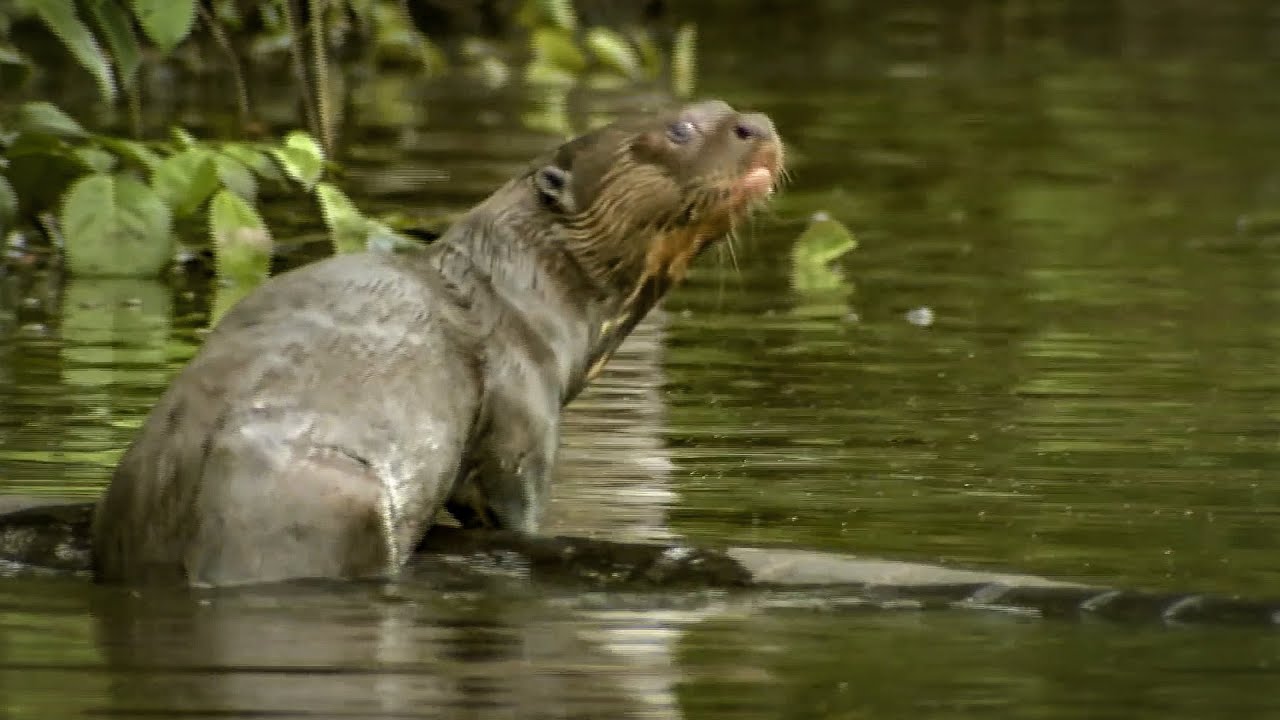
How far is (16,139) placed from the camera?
34.2ft

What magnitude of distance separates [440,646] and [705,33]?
23671mm

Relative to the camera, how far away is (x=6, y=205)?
10.1 meters

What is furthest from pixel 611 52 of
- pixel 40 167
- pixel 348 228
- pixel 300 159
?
pixel 40 167

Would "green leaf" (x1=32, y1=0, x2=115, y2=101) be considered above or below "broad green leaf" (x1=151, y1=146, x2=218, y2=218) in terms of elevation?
above

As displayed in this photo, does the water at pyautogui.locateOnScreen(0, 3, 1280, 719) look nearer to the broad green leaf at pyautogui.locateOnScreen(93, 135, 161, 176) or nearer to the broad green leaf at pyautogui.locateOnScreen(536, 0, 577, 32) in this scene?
the broad green leaf at pyautogui.locateOnScreen(93, 135, 161, 176)

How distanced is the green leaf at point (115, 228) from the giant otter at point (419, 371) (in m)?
3.73

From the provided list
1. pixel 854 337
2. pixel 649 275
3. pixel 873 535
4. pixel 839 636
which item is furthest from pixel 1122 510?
pixel 854 337

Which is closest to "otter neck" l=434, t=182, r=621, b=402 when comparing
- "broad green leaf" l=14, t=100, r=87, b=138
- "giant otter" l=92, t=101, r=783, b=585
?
"giant otter" l=92, t=101, r=783, b=585

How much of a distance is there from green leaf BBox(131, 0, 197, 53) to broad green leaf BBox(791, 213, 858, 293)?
3.14 metres

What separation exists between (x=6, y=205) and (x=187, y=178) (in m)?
0.65

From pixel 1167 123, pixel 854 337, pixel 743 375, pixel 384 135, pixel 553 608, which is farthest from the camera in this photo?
pixel 1167 123

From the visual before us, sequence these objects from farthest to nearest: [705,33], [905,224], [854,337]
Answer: [705,33] → [905,224] → [854,337]

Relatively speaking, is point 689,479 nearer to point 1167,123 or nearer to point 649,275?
point 649,275

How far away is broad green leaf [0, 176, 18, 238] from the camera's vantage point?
10.0 m
